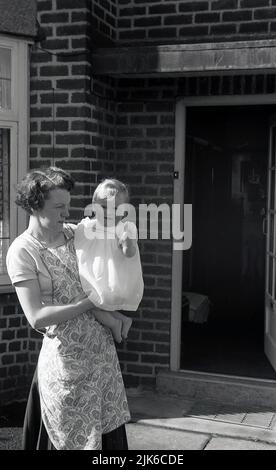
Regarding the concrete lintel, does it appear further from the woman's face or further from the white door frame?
the woman's face

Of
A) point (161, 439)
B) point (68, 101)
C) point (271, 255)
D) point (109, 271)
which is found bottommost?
point (161, 439)

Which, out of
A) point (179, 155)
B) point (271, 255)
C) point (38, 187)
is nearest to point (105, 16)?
point (179, 155)

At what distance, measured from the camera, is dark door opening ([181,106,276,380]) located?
827 centimetres

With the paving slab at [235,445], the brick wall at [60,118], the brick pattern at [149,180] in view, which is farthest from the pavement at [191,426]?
the brick wall at [60,118]

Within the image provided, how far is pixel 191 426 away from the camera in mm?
4984

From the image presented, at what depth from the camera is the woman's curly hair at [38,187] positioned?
3064 millimetres

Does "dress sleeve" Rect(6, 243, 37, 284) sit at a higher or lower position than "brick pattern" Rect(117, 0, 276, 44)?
lower

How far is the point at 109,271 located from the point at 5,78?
2815 mm

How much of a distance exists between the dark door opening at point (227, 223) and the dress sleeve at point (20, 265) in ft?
14.4

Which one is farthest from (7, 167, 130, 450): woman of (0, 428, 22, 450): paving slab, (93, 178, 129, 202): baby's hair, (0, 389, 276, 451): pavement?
(0, 389, 276, 451): pavement

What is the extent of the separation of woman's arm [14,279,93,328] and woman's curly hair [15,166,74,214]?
14.1 inches

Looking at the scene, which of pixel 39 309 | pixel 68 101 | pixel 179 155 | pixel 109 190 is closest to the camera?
pixel 39 309

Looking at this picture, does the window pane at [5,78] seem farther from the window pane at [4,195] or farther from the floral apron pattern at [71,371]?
the floral apron pattern at [71,371]

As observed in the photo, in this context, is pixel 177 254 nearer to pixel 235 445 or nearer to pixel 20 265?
pixel 235 445
